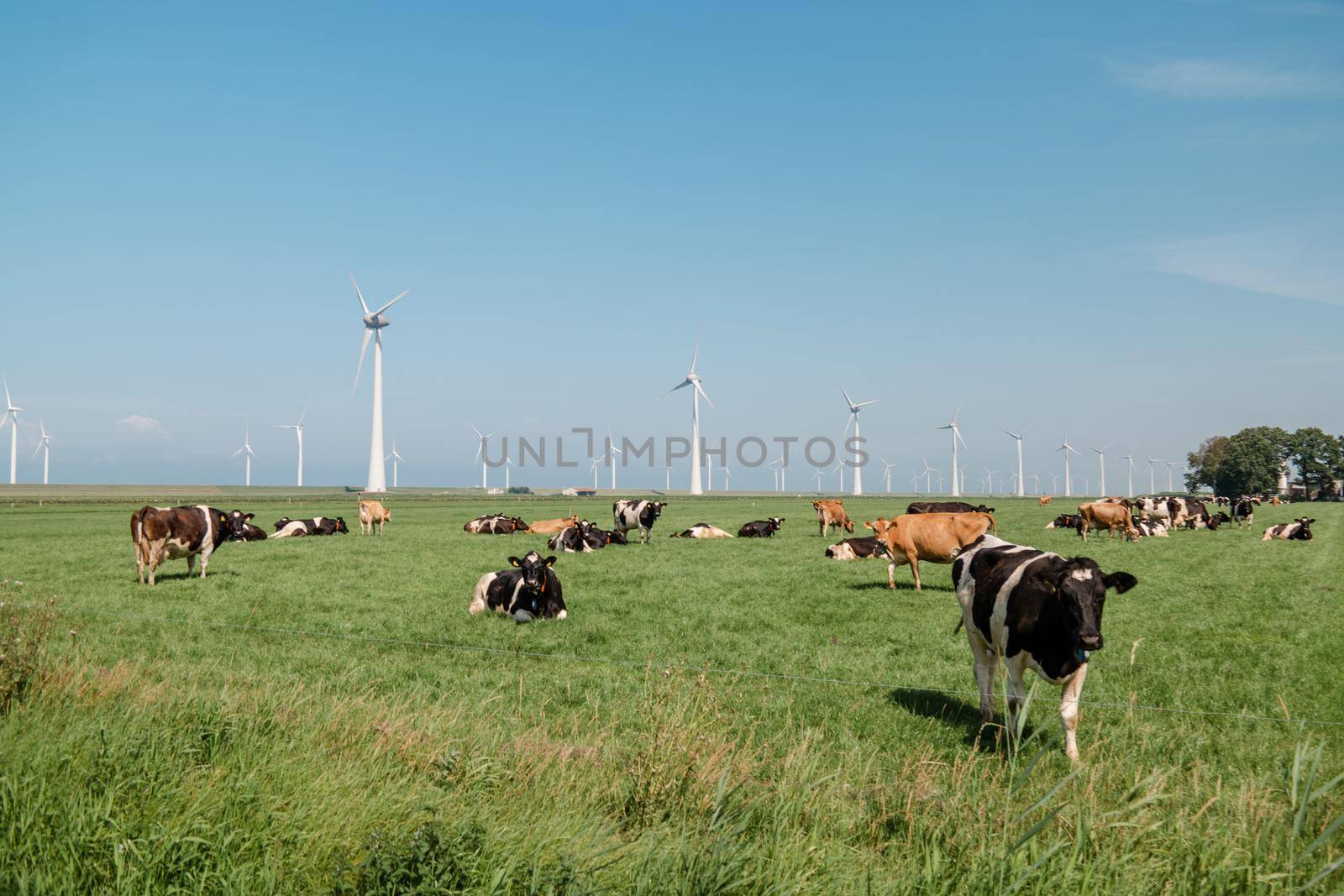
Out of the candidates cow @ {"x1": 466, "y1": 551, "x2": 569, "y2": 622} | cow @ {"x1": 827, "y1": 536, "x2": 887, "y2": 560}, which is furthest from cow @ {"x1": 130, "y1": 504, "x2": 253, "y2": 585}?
cow @ {"x1": 827, "y1": 536, "x2": 887, "y2": 560}

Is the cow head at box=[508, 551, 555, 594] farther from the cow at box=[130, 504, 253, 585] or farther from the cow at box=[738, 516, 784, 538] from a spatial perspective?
the cow at box=[738, 516, 784, 538]

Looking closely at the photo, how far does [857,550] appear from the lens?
25438 mm

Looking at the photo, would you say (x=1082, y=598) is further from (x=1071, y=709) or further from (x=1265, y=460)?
(x=1265, y=460)

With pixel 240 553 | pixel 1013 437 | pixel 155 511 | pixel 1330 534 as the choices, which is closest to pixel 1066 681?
pixel 155 511

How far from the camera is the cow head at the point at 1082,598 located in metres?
Result: 6.67

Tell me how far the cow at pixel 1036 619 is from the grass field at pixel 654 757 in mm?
502

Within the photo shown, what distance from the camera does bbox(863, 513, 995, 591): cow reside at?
1822 centimetres

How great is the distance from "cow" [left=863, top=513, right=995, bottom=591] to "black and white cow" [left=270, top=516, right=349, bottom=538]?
26.5m

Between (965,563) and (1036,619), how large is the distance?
1.87m

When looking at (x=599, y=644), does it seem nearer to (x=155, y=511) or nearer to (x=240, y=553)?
(x=155, y=511)

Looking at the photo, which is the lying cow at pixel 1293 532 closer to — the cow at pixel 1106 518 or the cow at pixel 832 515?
the cow at pixel 1106 518

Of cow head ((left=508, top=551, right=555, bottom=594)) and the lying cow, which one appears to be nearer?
cow head ((left=508, top=551, right=555, bottom=594))

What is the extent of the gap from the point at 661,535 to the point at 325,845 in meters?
32.4

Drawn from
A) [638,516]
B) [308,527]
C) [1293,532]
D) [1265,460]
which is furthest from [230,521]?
[1265,460]
